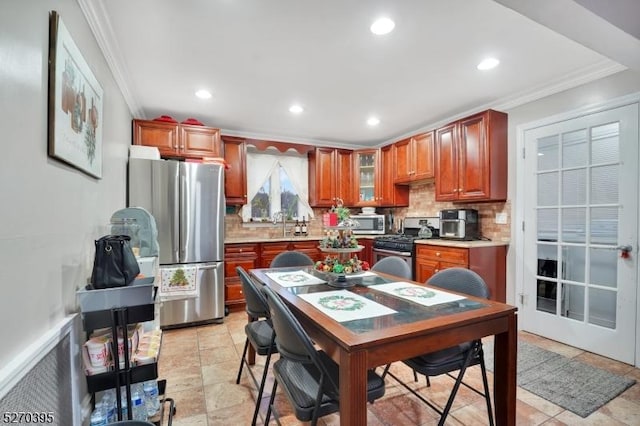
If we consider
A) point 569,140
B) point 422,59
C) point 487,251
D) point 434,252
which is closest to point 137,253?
point 422,59

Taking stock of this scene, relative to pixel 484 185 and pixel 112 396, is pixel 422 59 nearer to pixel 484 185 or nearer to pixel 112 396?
pixel 484 185

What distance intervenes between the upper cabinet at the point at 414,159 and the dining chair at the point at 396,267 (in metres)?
1.87

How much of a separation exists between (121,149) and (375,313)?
275cm

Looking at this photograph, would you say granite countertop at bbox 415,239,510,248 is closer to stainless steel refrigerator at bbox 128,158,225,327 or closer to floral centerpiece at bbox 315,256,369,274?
floral centerpiece at bbox 315,256,369,274

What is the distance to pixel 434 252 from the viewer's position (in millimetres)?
3453

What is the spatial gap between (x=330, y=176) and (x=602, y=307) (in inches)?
Answer: 136

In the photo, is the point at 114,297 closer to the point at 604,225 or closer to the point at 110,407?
the point at 110,407

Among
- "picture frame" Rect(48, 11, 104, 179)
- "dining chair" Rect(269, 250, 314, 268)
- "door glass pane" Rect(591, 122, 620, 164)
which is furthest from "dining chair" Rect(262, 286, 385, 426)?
"door glass pane" Rect(591, 122, 620, 164)

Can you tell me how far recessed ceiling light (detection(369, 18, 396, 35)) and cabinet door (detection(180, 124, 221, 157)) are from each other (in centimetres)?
240

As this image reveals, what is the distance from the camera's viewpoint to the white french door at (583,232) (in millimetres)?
2455

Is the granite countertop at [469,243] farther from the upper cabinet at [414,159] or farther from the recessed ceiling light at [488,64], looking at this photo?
the recessed ceiling light at [488,64]

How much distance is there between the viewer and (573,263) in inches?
111

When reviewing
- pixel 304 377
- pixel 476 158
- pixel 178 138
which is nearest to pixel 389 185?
pixel 476 158

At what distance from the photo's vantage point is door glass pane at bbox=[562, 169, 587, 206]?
8.97 feet
